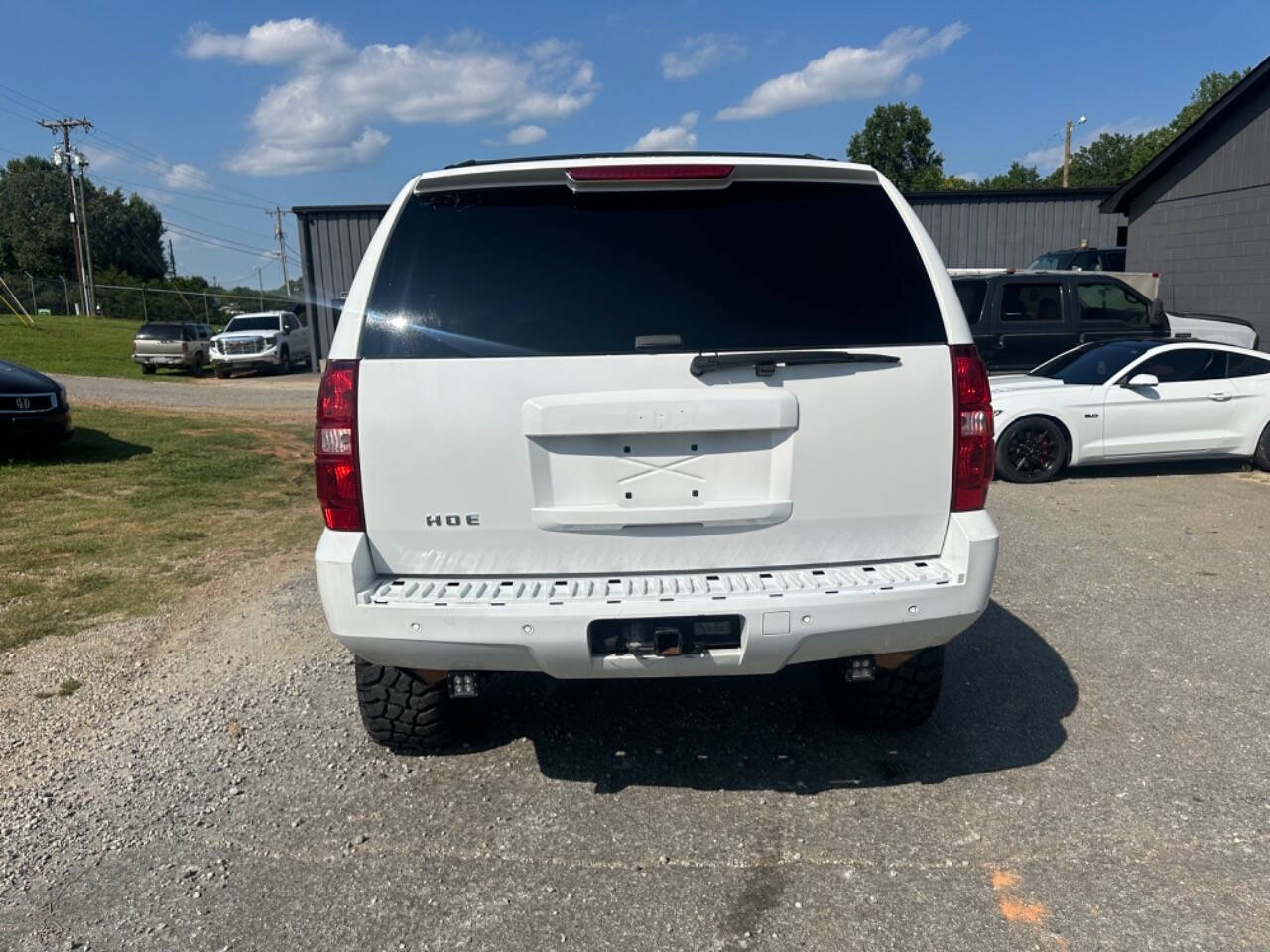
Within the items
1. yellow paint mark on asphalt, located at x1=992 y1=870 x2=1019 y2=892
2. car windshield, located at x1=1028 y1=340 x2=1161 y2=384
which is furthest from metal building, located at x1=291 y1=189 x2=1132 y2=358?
yellow paint mark on asphalt, located at x1=992 y1=870 x2=1019 y2=892

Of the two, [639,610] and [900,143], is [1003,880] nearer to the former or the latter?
[639,610]

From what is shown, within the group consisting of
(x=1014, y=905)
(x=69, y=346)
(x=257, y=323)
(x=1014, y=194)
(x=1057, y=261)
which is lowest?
(x=1014, y=905)

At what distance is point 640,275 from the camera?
302 centimetres

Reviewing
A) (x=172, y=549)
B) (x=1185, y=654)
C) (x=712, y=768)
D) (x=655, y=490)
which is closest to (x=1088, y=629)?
(x=1185, y=654)

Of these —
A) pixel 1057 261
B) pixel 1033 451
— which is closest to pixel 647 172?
pixel 1033 451

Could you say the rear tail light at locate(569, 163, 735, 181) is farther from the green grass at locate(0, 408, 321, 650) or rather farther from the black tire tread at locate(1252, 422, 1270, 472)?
the black tire tread at locate(1252, 422, 1270, 472)

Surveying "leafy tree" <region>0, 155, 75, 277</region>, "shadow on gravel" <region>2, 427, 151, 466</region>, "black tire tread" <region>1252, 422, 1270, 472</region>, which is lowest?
"black tire tread" <region>1252, 422, 1270, 472</region>

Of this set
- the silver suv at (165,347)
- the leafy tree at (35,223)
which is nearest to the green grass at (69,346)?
the silver suv at (165,347)

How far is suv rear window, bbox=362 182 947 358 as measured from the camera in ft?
9.68

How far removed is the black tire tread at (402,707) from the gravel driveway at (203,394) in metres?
11.5

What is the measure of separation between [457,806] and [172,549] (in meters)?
4.43

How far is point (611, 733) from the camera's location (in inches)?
149

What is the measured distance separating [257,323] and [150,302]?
25.5 metres

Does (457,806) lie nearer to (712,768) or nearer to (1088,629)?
(712,768)
